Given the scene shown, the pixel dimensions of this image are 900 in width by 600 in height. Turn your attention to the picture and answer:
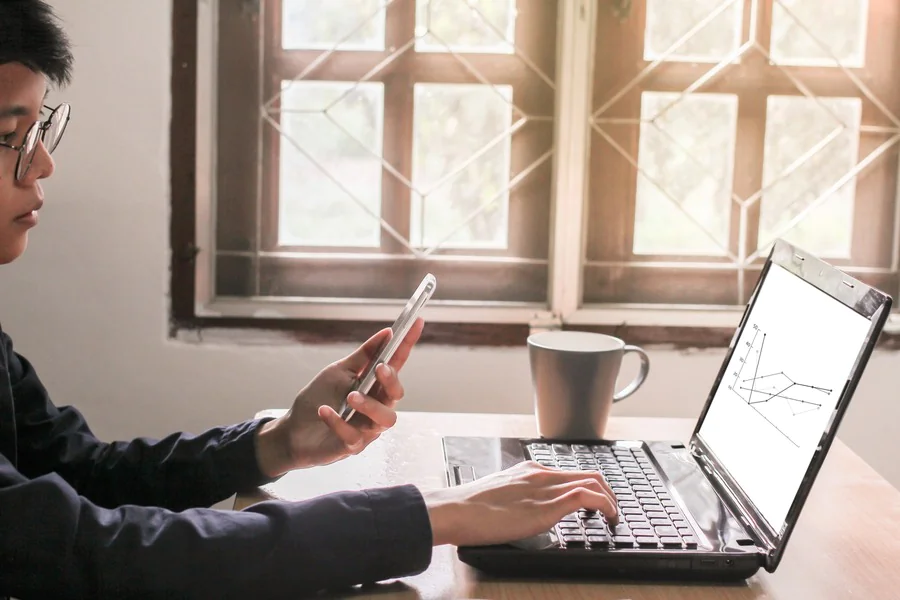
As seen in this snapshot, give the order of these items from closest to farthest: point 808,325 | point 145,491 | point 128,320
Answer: point 808,325 → point 145,491 → point 128,320

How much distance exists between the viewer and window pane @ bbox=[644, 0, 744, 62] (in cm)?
176

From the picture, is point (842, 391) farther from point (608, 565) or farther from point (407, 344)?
point (407, 344)

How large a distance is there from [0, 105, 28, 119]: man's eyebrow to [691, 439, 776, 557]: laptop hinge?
0.79 m

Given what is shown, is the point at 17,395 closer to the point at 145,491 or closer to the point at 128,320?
the point at 145,491

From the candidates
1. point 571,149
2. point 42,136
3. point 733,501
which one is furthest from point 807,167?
point 42,136

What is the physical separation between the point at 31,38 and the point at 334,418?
49 centimetres

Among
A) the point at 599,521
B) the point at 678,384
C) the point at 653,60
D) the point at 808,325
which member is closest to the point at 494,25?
the point at 653,60

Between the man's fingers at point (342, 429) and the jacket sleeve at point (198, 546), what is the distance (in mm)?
185

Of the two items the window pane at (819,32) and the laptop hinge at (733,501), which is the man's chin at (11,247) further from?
the window pane at (819,32)

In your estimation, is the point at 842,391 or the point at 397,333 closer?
the point at 842,391

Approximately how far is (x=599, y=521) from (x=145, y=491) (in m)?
0.51

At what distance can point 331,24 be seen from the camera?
1.75 meters

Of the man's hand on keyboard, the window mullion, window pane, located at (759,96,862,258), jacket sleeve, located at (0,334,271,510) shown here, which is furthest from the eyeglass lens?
window pane, located at (759,96,862,258)

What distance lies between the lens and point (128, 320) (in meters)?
1.74
